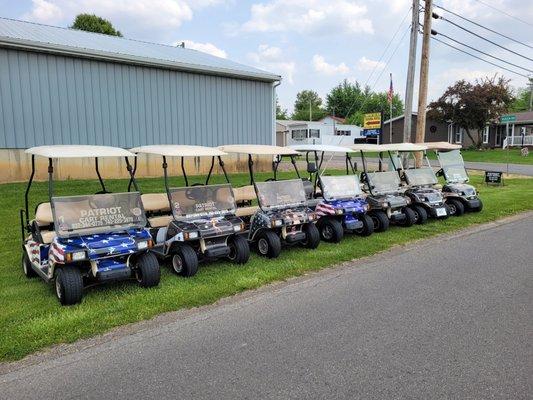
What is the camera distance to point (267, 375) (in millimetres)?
3529

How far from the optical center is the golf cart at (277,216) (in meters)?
7.02

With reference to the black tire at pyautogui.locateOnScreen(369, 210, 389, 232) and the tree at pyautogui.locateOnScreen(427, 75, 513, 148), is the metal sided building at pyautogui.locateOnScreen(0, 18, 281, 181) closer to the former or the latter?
the black tire at pyautogui.locateOnScreen(369, 210, 389, 232)

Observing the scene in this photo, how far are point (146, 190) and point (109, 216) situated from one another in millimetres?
7466

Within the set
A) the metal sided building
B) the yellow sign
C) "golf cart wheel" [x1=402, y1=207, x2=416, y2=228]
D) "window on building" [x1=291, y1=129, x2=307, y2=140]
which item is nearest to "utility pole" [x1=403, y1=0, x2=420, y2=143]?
"golf cart wheel" [x1=402, y1=207, x2=416, y2=228]

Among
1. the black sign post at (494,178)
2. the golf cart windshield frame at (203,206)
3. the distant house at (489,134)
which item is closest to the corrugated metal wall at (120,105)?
the black sign post at (494,178)

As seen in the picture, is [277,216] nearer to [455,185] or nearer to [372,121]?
[455,185]

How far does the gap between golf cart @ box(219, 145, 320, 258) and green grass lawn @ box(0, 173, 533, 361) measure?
0.24 metres

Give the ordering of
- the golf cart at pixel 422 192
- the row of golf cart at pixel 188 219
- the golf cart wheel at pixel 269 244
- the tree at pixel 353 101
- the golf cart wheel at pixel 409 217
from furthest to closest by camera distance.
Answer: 1. the tree at pixel 353 101
2. the golf cart at pixel 422 192
3. the golf cart wheel at pixel 409 217
4. the golf cart wheel at pixel 269 244
5. the row of golf cart at pixel 188 219

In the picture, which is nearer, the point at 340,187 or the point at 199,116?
the point at 340,187

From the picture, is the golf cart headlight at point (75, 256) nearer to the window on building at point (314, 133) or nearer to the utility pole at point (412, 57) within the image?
the utility pole at point (412, 57)

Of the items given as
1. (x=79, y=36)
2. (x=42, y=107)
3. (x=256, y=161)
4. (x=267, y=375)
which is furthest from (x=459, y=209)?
(x=79, y=36)

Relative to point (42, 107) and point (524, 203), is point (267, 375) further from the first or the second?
point (42, 107)

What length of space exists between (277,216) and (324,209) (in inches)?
52.5

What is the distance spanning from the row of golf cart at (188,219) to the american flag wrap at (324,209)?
0.02 meters
